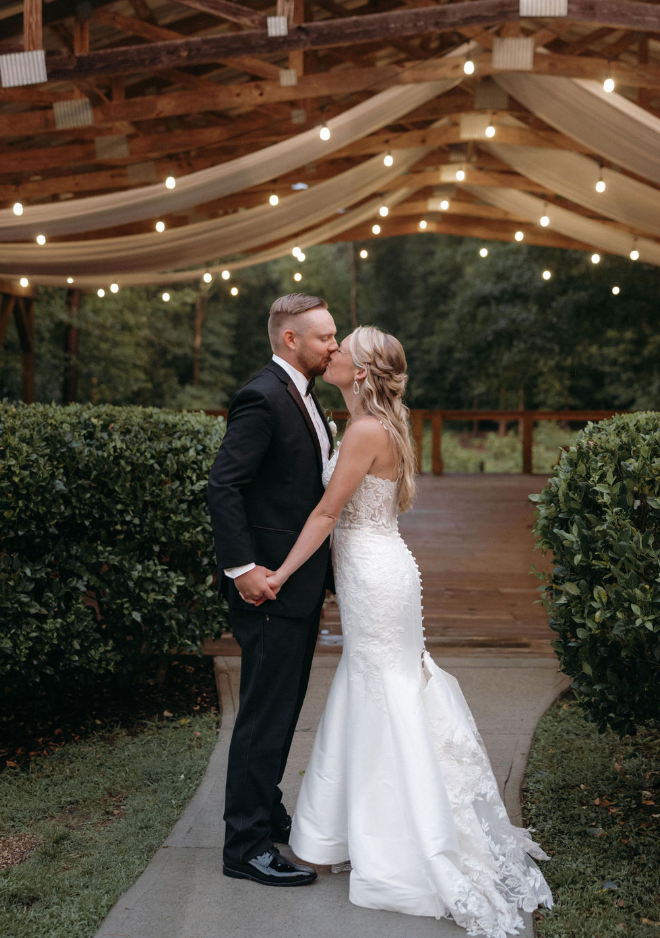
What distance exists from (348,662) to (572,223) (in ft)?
24.7

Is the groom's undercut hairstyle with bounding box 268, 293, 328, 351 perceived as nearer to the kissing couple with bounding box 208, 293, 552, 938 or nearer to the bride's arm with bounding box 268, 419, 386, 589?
the kissing couple with bounding box 208, 293, 552, 938

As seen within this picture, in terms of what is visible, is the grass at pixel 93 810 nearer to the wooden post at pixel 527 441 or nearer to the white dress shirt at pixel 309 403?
the white dress shirt at pixel 309 403

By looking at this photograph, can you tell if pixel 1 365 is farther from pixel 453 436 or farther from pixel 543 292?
pixel 453 436

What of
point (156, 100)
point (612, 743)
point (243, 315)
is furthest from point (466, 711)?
point (243, 315)

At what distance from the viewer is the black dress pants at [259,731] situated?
2.32m

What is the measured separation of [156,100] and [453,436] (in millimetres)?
15280

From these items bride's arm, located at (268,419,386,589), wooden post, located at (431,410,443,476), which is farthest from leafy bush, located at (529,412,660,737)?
wooden post, located at (431,410,443,476)

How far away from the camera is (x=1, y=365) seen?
39.2 feet

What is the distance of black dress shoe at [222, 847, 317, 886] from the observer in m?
2.29

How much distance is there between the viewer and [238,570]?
225 centimetres

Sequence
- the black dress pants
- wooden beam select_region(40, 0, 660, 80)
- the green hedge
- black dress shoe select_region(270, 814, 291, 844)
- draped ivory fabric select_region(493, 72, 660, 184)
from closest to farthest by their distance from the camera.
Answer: the black dress pants < black dress shoe select_region(270, 814, 291, 844) < the green hedge < wooden beam select_region(40, 0, 660, 80) < draped ivory fabric select_region(493, 72, 660, 184)

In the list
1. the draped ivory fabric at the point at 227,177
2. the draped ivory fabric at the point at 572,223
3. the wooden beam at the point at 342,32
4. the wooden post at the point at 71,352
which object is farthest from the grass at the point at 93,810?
the wooden post at the point at 71,352

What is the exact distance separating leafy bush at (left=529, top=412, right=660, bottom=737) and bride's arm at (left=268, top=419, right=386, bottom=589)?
2.25 feet

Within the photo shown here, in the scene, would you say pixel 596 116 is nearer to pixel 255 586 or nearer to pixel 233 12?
pixel 233 12
